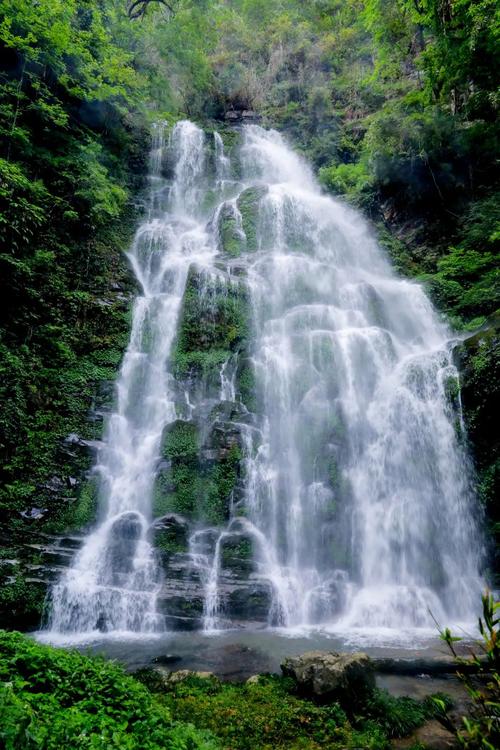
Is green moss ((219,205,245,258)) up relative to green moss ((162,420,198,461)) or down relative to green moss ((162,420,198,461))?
up

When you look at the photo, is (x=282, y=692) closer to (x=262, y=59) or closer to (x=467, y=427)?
(x=467, y=427)

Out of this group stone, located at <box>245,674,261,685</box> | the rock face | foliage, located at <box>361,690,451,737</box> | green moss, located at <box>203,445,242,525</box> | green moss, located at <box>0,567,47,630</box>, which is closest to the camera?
foliage, located at <box>361,690,451,737</box>

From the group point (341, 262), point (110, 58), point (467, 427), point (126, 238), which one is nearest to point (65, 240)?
point (126, 238)

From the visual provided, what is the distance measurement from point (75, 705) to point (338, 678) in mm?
3690

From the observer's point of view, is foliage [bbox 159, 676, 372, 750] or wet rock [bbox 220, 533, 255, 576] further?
wet rock [bbox 220, 533, 255, 576]

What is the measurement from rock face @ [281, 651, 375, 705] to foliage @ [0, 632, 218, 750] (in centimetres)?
218

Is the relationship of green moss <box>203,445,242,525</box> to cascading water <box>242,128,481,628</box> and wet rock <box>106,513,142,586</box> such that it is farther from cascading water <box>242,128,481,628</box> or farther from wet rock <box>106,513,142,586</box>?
wet rock <box>106,513,142,586</box>

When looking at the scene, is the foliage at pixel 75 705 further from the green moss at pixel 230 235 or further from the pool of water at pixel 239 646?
the green moss at pixel 230 235

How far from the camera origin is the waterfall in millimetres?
10000

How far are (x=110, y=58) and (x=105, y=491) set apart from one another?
58.7ft

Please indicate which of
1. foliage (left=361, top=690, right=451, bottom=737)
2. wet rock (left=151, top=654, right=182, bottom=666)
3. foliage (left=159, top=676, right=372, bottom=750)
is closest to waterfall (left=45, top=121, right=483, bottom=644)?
wet rock (left=151, top=654, right=182, bottom=666)

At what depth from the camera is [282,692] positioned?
19.3ft

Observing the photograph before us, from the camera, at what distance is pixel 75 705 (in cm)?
337

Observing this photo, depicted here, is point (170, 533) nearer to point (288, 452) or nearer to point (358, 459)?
point (288, 452)
